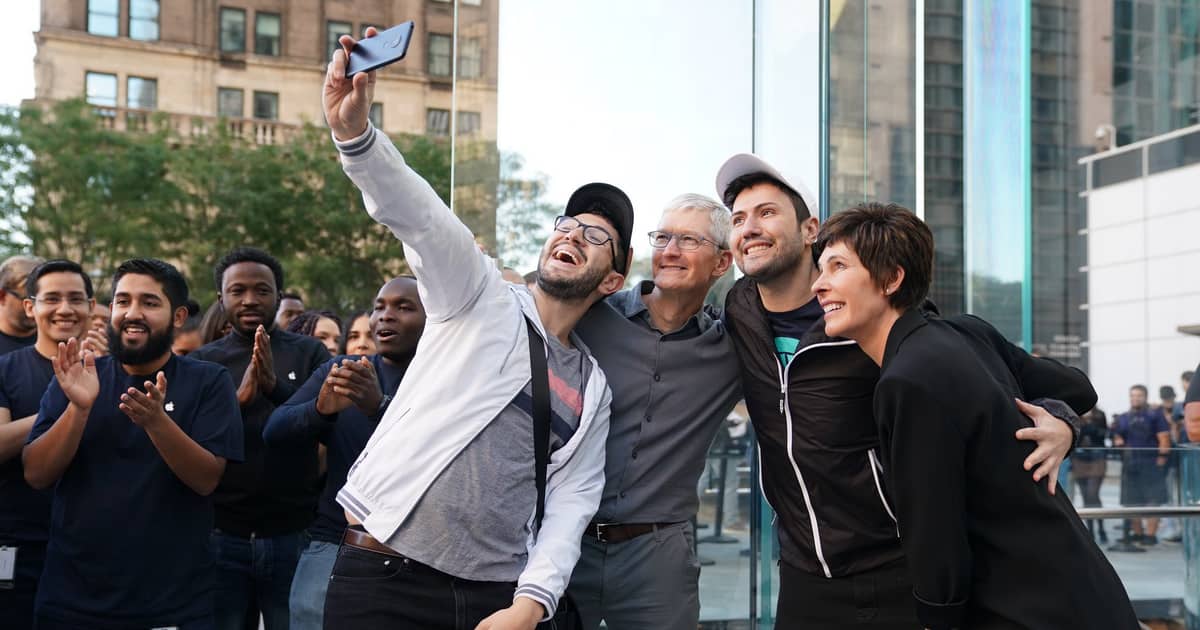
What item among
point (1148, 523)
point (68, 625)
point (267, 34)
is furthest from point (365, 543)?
point (267, 34)

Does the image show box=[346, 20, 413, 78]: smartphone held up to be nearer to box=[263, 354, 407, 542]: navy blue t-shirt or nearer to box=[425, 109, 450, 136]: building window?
box=[263, 354, 407, 542]: navy blue t-shirt

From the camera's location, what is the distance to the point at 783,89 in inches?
213

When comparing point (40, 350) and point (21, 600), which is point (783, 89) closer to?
point (40, 350)

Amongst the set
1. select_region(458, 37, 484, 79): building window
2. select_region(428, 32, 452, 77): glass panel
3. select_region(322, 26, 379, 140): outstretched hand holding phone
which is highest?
select_region(428, 32, 452, 77): glass panel

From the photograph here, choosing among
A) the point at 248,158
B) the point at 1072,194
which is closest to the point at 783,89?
the point at 1072,194

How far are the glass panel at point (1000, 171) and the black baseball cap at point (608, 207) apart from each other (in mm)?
2127

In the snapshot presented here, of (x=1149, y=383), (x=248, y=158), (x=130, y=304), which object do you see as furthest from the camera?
(x=248, y=158)

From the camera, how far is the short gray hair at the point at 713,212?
384cm

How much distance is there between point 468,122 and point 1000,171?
2.63 m

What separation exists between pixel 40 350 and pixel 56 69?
34303mm

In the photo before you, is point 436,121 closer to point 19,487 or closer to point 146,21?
point 146,21

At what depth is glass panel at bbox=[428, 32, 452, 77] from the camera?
38.6m

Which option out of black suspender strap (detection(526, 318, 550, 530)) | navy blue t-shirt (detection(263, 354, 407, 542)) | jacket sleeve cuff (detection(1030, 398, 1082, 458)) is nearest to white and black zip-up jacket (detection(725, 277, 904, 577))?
jacket sleeve cuff (detection(1030, 398, 1082, 458))

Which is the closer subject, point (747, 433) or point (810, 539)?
point (810, 539)
